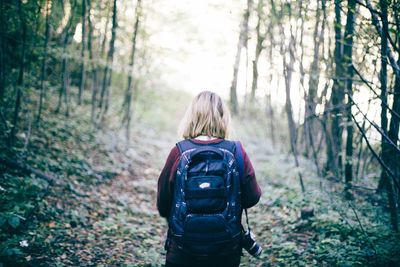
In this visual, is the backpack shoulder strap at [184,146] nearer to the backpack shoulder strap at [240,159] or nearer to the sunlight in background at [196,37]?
the backpack shoulder strap at [240,159]

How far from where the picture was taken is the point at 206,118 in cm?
266

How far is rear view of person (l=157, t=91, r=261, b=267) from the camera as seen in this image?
2.42 meters

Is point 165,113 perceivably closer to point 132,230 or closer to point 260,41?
point 260,41

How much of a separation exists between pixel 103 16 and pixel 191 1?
6555 mm

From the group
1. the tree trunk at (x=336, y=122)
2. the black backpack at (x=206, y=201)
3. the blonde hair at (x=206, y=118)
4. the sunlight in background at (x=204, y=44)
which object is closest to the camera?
the black backpack at (x=206, y=201)

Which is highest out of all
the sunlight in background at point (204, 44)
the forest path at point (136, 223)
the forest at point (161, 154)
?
the sunlight in background at point (204, 44)

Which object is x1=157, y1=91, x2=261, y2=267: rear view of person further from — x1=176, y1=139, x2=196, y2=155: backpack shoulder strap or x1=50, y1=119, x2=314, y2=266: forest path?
x1=50, y1=119, x2=314, y2=266: forest path

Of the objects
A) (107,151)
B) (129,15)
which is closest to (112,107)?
(129,15)

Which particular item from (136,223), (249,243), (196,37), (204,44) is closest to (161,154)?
(136,223)

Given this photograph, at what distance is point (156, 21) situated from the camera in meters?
13.8

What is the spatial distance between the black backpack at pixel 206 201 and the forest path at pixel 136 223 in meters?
2.48

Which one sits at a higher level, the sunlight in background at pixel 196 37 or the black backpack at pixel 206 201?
the sunlight in background at pixel 196 37

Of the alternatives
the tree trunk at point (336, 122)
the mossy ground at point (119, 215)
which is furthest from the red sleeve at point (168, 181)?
the tree trunk at point (336, 122)

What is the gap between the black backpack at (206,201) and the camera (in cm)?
242
